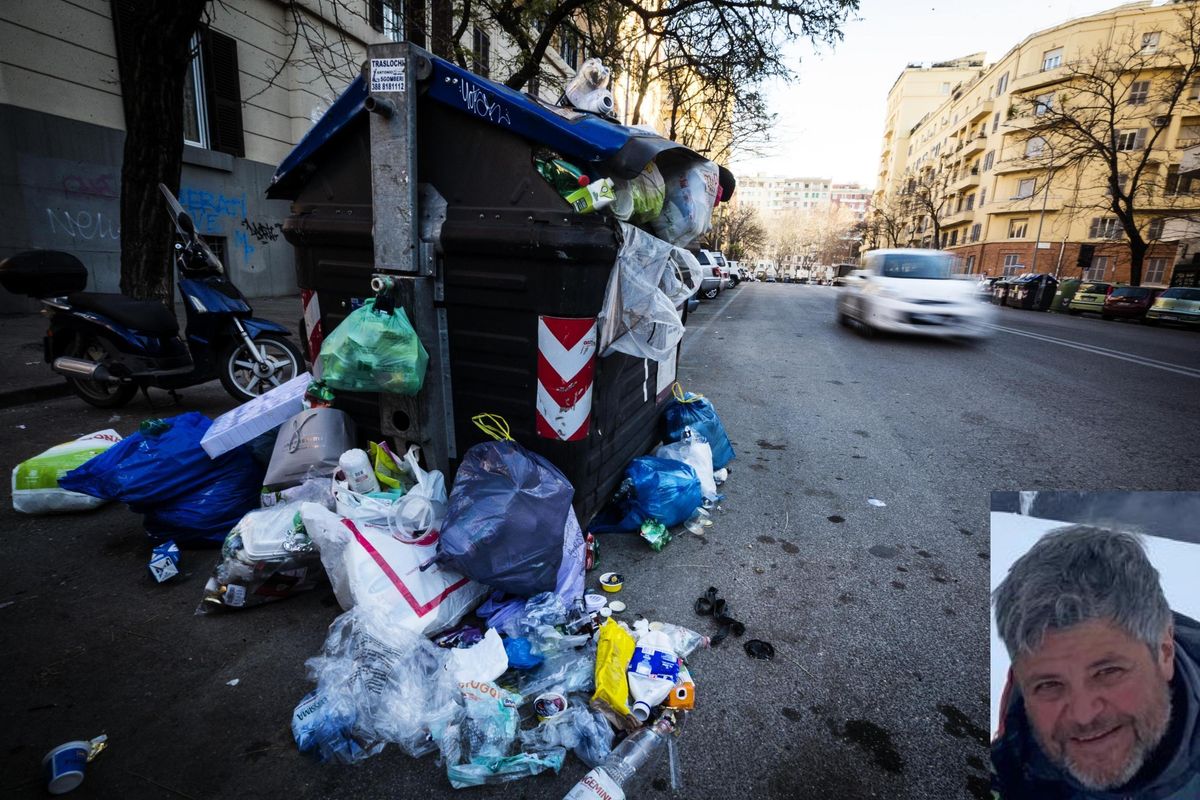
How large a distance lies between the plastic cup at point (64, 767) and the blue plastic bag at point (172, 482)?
3.92 feet

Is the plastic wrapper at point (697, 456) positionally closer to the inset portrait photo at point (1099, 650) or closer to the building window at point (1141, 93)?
the inset portrait photo at point (1099, 650)

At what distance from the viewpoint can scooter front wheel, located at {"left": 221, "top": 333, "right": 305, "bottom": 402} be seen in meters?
4.67

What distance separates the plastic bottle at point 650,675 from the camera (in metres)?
1.75

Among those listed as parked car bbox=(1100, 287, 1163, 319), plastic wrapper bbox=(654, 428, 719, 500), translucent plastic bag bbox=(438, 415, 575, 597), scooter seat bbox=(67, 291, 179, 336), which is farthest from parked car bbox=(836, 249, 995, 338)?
parked car bbox=(1100, 287, 1163, 319)

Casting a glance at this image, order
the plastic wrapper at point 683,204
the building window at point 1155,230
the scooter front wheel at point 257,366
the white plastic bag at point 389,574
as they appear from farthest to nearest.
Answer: the building window at point 1155,230
the scooter front wheel at point 257,366
the plastic wrapper at point 683,204
the white plastic bag at point 389,574

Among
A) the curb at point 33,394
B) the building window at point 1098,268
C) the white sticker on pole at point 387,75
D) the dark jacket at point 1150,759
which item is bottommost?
the curb at point 33,394

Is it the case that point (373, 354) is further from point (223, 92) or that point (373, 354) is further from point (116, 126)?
point (223, 92)

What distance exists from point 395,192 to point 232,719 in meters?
1.99

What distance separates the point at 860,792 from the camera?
1.56 m

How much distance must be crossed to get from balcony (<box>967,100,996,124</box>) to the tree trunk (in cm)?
5398

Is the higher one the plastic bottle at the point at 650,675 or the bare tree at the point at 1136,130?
the bare tree at the point at 1136,130

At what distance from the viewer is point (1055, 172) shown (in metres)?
26.1

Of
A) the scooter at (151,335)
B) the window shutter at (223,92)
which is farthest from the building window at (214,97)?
the scooter at (151,335)

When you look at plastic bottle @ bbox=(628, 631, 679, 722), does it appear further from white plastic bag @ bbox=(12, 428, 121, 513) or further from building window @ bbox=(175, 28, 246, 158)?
building window @ bbox=(175, 28, 246, 158)
